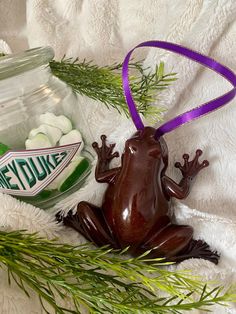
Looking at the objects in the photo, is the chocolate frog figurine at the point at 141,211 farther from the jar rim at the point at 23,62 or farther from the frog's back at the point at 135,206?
the jar rim at the point at 23,62

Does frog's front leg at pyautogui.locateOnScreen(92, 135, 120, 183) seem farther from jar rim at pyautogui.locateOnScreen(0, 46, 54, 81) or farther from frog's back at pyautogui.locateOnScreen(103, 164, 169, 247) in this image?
jar rim at pyautogui.locateOnScreen(0, 46, 54, 81)

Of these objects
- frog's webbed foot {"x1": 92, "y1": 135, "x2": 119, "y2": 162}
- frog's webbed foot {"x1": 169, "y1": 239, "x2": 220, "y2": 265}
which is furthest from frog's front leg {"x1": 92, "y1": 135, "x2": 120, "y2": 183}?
frog's webbed foot {"x1": 169, "y1": 239, "x2": 220, "y2": 265}

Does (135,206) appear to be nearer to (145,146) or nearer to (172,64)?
(145,146)

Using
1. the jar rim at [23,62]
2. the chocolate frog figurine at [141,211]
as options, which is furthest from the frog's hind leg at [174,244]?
the jar rim at [23,62]

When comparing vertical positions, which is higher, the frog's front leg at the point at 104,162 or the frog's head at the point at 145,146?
the frog's head at the point at 145,146

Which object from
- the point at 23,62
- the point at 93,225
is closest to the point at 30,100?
the point at 23,62

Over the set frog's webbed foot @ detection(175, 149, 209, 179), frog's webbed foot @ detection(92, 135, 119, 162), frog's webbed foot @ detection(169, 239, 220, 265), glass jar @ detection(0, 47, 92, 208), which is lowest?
frog's webbed foot @ detection(169, 239, 220, 265)
